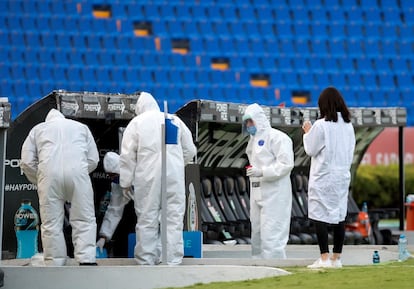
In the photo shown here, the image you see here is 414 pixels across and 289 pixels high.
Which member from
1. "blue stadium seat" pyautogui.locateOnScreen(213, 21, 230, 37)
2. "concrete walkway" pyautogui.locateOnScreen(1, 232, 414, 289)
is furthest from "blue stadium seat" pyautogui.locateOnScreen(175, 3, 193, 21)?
"concrete walkway" pyautogui.locateOnScreen(1, 232, 414, 289)

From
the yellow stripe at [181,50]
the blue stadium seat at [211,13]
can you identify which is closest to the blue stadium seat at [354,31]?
the blue stadium seat at [211,13]

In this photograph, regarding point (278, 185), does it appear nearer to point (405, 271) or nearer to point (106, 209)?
point (106, 209)

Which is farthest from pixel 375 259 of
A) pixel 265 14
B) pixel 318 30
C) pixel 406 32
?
pixel 406 32

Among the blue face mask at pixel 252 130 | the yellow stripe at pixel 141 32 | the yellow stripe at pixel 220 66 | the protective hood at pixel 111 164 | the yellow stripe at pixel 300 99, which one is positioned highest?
the yellow stripe at pixel 141 32

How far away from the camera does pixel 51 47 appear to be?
3155cm

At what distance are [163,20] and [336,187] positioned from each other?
2282 centimetres

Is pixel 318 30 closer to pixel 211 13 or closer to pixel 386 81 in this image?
pixel 386 81

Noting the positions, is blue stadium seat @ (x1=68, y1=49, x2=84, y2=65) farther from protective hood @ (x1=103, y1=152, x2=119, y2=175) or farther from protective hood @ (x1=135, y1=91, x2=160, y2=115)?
protective hood @ (x1=135, y1=91, x2=160, y2=115)

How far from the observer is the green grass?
8.62m

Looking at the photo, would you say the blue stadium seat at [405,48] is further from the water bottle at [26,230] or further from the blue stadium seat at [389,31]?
the water bottle at [26,230]

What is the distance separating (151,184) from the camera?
11.3 m

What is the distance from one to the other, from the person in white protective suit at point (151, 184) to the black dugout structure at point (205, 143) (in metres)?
1.49

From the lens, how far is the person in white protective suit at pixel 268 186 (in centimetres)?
1266

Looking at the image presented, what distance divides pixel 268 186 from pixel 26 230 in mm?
2763
